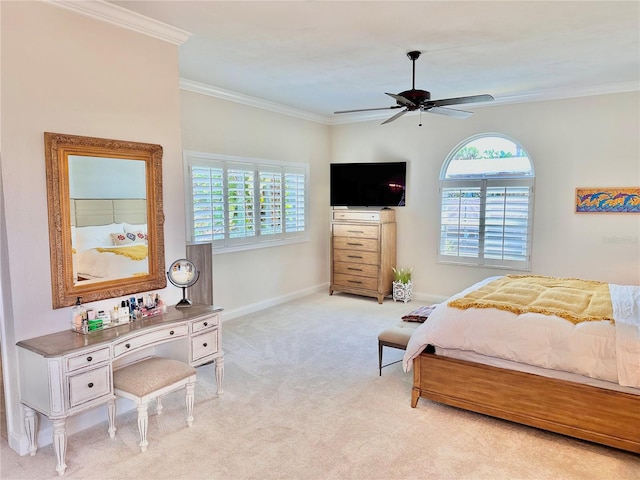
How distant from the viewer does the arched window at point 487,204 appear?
5.85m

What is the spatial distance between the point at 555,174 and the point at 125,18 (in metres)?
5.08

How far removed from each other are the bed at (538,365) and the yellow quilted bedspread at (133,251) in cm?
215

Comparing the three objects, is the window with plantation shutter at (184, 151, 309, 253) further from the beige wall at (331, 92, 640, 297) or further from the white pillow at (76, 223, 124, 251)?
the white pillow at (76, 223, 124, 251)

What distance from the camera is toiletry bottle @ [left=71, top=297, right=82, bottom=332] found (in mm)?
2852

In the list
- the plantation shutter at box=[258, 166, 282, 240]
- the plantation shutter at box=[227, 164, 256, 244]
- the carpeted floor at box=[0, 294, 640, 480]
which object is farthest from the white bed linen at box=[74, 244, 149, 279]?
the plantation shutter at box=[258, 166, 282, 240]

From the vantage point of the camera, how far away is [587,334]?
8.98ft

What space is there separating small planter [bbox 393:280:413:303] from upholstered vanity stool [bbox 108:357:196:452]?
4031 mm

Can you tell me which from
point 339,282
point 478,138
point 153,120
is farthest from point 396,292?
point 153,120

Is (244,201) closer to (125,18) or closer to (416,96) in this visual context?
(416,96)

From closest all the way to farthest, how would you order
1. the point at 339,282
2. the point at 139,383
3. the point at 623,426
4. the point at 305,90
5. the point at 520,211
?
1. the point at 623,426
2. the point at 139,383
3. the point at 305,90
4. the point at 520,211
5. the point at 339,282

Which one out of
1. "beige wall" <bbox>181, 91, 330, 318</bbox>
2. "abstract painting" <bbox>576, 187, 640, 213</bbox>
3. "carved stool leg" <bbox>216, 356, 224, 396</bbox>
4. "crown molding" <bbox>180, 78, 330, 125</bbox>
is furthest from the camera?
"beige wall" <bbox>181, 91, 330, 318</bbox>

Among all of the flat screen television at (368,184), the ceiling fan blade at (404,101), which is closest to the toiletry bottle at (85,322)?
the ceiling fan blade at (404,101)

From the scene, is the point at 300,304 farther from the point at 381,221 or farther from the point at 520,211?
the point at 520,211

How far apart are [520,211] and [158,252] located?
463cm
